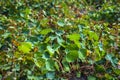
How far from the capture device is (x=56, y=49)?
2.43 meters

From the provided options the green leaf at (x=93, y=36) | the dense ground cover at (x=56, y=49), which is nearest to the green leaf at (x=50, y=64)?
the dense ground cover at (x=56, y=49)

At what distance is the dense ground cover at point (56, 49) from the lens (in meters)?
2.29

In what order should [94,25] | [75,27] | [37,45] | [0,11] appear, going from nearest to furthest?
[37,45] < [75,27] < [94,25] < [0,11]

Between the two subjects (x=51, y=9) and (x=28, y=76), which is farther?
(x=51, y=9)

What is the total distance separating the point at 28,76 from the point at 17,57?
0.19m

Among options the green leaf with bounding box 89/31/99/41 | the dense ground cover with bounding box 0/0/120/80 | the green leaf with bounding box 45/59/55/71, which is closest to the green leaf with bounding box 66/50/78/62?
the dense ground cover with bounding box 0/0/120/80

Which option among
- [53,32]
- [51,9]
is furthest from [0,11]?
[53,32]

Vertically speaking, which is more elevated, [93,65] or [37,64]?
[37,64]

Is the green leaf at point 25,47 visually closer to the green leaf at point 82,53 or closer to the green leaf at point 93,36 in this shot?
the green leaf at point 82,53

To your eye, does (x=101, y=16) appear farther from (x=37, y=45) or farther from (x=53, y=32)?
(x=37, y=45)

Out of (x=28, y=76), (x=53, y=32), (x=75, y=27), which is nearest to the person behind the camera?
(x=28, y=76)

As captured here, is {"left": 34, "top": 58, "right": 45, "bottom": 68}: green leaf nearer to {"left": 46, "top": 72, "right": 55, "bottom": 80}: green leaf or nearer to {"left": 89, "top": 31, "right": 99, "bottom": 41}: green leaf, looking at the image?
{"left": 46, "top": 72, "right": 55, "bottom": 80}: green leaf

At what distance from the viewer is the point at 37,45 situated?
2.49m

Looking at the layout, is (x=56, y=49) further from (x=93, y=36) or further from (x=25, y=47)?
(x=93, y=36)
